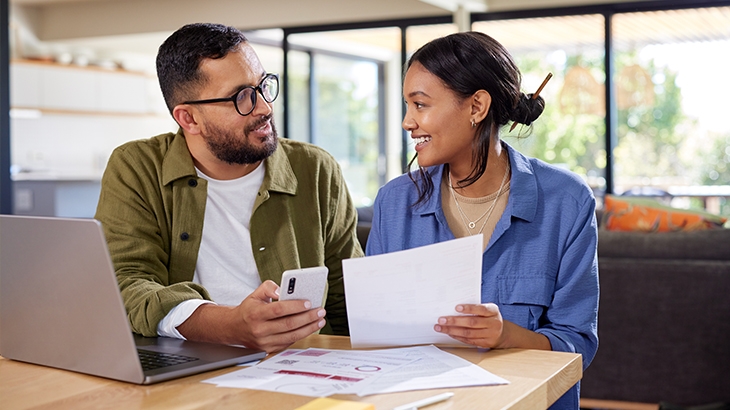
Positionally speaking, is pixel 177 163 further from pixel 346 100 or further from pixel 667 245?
pixel 346 100

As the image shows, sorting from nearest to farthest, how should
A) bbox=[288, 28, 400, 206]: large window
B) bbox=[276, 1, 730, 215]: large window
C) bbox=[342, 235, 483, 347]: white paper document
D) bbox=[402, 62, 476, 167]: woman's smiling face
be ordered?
1. bbox=[342, 235, 483, 347]: white paper document
2. bbox=[402, 62, 476, 167]: woman's smiling face
3. bbox=[276, 1, 730, 215]: large window
4. bbox=[288, 28, 400, 206]: large window

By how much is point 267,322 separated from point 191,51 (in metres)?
0.87

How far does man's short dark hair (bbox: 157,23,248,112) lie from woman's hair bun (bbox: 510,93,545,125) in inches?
26.4

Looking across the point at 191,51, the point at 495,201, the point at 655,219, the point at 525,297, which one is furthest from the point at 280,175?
the point at 655,219

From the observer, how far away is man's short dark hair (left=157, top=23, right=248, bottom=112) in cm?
191

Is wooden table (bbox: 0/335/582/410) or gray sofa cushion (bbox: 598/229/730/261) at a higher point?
gray sofa cushion (bbox: 598/229/730/261)

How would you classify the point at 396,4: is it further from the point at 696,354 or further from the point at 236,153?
the point at 236,153

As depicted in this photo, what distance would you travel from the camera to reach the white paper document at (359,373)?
1.10 m

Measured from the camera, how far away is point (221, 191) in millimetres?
1945

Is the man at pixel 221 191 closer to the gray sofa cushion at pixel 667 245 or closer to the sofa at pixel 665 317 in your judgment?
the sofa at pixel 665 317

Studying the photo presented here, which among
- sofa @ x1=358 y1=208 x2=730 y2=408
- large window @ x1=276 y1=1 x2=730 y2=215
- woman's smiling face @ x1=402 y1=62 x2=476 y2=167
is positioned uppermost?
large window @ x1=276 y1=1 x2=730 y2=215

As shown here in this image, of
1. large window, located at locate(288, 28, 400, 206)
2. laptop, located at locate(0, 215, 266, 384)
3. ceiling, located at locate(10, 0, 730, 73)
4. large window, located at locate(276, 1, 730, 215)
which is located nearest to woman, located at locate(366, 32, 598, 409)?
laptop, located at locate(0, 215, 266, 384)

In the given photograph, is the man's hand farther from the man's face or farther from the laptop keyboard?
the man's face

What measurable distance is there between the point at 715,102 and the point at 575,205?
603cm
